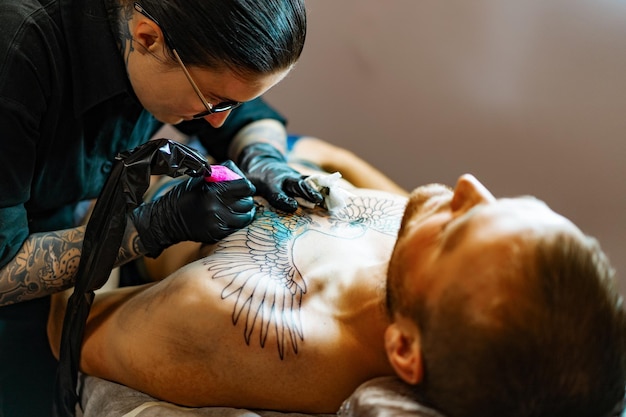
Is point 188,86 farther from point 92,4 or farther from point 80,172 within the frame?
point 80,172

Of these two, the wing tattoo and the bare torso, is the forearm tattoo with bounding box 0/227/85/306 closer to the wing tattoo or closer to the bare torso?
the bare torso

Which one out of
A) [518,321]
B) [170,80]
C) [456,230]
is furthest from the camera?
[170,80]

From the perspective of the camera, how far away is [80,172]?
1.55m

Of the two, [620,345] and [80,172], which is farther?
[80,172]

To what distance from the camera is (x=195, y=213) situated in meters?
1.40

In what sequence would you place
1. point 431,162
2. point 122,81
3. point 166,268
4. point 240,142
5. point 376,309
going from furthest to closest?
1. point 431,162
2. point 240,142
3. point 166,268
4. point 122,81
5. point 376,309

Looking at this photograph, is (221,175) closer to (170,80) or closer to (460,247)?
(170,80)

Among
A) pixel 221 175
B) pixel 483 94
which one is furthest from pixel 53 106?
pixel 483 94

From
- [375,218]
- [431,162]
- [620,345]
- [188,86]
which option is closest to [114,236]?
[188,86]

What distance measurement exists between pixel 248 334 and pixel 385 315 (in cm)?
25

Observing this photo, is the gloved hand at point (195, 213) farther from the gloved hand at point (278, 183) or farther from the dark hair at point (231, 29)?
the dark hair at point (231, 29)

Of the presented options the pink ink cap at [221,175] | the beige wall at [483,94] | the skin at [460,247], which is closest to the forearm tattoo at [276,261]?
the pink ink cap at [221,175]

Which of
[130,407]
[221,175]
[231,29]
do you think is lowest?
[130,407]

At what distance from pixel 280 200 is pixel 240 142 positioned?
0.41 metres
